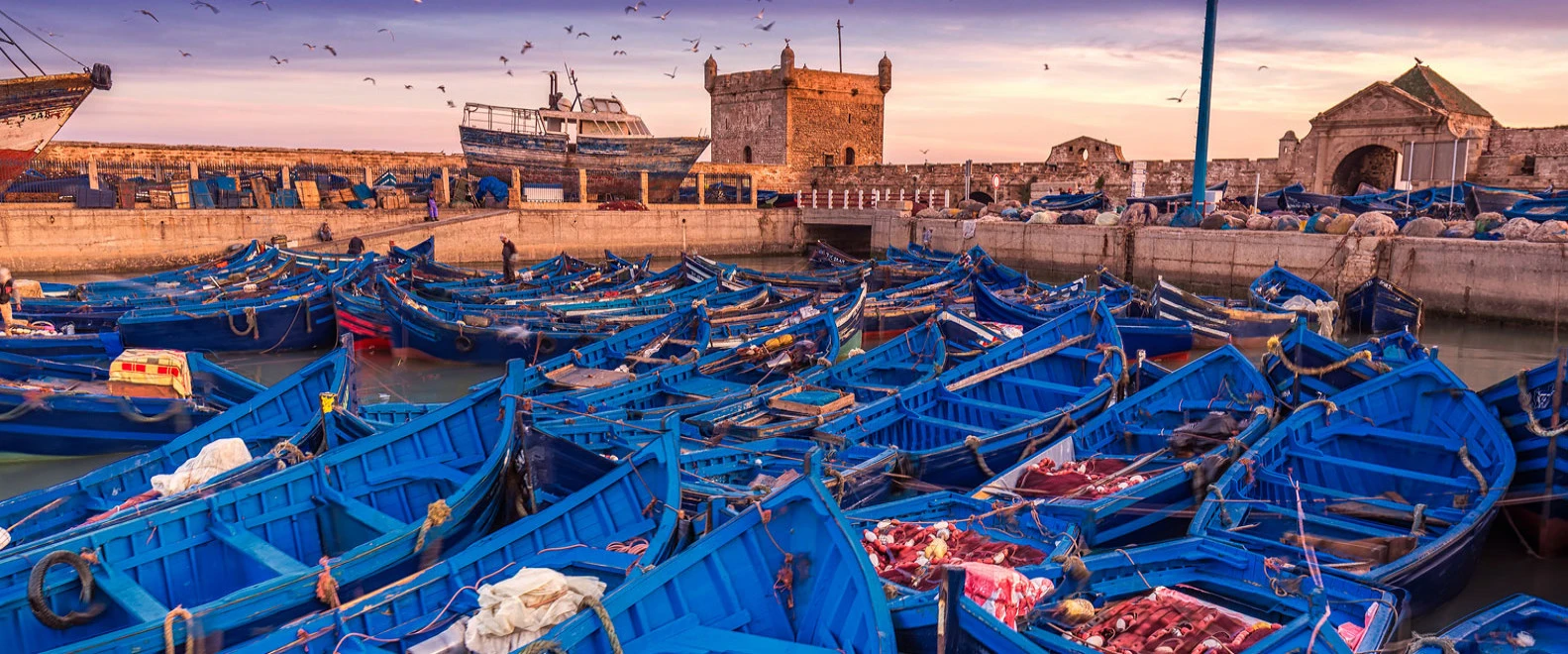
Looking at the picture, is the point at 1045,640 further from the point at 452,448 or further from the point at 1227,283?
the point at 1227,283

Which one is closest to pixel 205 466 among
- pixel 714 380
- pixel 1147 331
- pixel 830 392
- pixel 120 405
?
pixel 120 405

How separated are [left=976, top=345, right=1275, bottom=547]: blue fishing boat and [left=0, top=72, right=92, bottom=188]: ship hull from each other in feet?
85.4

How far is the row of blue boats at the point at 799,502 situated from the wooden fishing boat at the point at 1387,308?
24.6ft

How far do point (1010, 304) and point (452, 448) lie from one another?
10085mm

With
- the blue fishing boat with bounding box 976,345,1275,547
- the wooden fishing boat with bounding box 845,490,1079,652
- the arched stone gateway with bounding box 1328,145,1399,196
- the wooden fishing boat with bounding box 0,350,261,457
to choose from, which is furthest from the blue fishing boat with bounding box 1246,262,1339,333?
the arched stone gateway with bounding box 1328,145,1399,196

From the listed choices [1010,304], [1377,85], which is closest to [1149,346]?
[1010,304]

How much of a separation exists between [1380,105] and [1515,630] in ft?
103

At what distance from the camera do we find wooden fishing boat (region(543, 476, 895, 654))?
4.48m

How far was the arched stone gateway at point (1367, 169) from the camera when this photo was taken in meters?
35.8

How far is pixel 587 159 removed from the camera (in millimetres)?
37312

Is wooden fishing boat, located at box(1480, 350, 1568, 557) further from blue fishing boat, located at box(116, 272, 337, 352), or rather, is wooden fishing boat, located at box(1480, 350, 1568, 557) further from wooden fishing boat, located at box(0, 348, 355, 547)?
blue fishing boat, located at box(116, 272, 337, 352)

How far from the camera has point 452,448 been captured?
738 cm

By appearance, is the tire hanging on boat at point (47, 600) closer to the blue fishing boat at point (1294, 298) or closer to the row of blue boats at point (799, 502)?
the row of blue boats at point (799, 502)

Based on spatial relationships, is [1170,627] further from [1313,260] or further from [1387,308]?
[1313,260]
